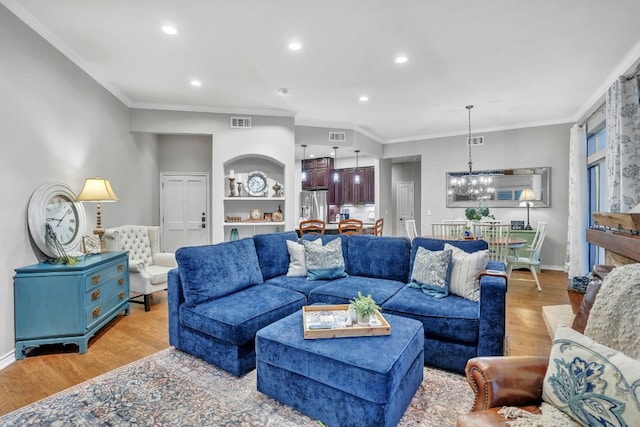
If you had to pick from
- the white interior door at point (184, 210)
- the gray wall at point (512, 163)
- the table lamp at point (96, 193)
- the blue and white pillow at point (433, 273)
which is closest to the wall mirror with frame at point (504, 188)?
the gray wall at point (512, 163)

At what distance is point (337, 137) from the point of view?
6.10 metres

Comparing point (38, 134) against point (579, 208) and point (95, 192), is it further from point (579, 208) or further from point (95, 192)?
point (579, 208)

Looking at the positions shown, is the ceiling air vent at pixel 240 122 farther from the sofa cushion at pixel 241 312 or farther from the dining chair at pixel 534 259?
the dining chair at pixel 534 259

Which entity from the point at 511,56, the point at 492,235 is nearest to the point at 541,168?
the point at 492,235

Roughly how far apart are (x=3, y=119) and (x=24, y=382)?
6.90 feet

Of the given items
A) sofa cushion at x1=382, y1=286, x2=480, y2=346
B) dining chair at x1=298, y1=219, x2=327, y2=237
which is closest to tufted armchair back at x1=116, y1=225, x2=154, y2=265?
dining chair at x1=298, y1=219, x2=327, y2=237

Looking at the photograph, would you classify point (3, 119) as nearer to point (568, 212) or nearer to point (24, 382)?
point (24, 382)

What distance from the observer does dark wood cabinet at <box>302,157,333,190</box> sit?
8.03 metres

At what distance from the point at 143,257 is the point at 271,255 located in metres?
2.03

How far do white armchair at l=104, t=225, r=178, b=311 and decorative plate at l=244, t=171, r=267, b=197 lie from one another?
5.27 feet

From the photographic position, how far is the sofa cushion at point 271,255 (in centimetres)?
336

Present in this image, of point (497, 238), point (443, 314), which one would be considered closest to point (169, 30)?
point (443, 314)

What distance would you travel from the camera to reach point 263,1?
244 cm

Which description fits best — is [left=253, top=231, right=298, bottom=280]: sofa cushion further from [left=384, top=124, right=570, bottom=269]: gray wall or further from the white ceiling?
[left=384, top=124, right=570, bottom=269]: gray wall
